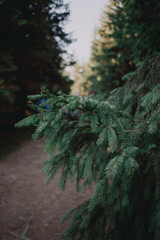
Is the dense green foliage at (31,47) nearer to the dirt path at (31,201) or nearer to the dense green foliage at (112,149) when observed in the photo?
the dirt path at (31,201)

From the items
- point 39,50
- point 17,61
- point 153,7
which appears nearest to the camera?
point 153,7

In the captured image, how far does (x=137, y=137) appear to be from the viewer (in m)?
1.68

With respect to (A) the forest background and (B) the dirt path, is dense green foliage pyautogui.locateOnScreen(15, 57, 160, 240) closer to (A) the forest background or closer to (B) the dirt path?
(A) the forest background

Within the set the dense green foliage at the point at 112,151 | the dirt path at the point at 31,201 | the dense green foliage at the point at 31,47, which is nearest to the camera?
the dense green foliage at the point at 112,151

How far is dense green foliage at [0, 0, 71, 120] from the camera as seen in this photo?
24.4ft

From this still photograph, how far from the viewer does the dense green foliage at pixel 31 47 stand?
24.4ft

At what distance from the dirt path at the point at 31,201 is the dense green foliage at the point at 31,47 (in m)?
3.38

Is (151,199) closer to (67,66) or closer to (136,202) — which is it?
(136,202)

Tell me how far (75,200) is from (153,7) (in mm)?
6053

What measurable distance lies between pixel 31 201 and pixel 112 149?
458 centimetres

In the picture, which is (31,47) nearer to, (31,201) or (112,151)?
(31,201)

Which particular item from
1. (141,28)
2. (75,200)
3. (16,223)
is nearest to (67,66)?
(141,28)

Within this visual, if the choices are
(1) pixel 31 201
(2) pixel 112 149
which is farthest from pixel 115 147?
(1) pixel 31 201

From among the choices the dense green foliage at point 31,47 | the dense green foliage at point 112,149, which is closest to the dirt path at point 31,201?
the dense green foliage at point 112,149
